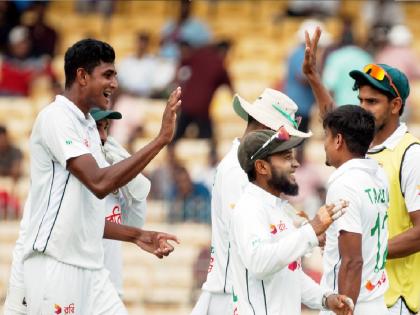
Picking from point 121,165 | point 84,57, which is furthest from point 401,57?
point 121,165

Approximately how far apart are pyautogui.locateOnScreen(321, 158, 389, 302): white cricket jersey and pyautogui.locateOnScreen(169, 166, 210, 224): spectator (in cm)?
742

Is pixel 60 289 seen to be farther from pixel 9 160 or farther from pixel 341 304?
pixel 9 160

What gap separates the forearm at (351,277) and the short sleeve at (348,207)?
0.58 ft

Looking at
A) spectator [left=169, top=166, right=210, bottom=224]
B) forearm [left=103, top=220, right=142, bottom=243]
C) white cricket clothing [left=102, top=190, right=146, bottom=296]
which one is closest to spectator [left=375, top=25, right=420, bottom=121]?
spectator [left=169, top=166, right=210, bottom=224]

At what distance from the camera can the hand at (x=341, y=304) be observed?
26.5 ft

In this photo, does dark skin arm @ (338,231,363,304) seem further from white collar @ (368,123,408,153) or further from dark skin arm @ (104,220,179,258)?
white collar @ (368,123,408,153)

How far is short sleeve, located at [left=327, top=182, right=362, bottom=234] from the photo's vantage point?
833cm

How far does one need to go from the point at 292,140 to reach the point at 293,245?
2.10 ft

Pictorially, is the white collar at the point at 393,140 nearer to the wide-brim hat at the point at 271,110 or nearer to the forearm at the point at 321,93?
the wide-brim hat at the point at 271,110

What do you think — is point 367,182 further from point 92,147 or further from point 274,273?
point 92,147

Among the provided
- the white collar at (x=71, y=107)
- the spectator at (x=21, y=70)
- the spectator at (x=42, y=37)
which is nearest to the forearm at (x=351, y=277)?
the white collar at (x=71, y=107)

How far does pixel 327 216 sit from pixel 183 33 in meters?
12.5

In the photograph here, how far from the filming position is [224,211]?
8930 millimetres

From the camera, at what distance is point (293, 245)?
7.70 meters
